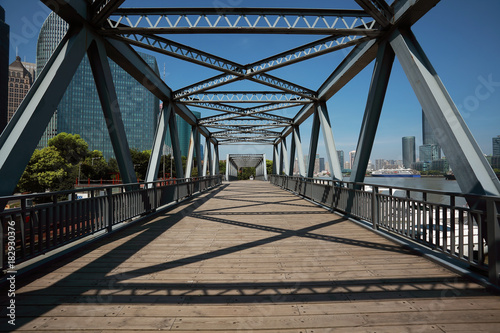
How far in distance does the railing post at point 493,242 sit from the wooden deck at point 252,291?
282 millimetres

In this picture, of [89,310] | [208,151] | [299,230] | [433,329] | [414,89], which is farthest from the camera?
[208,151]

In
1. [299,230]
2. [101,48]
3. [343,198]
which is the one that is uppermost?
[101,48]

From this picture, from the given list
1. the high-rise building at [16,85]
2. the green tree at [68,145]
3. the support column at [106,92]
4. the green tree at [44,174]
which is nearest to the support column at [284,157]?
the support column at [106,92]

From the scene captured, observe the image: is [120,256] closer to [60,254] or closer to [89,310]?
[60,254]

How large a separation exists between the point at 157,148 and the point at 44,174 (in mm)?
44263

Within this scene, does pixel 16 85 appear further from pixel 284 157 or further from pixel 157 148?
pixel 157 148

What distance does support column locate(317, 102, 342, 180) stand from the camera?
33.3 feet

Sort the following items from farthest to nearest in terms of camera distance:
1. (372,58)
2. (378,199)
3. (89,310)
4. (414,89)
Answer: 1. (372,58)
2. (378,199)
3. (414,89)
4. (89,310)

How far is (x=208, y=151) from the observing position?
26.4m

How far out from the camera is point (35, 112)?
4.43m

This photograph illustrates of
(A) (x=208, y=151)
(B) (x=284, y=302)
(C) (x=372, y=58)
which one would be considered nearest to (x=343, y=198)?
(C) (x=372, y=58)

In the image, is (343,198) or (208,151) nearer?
(343,198)

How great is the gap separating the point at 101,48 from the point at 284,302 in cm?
694

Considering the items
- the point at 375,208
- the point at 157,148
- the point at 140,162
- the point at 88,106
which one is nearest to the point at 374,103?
the point at 375,208
